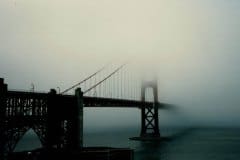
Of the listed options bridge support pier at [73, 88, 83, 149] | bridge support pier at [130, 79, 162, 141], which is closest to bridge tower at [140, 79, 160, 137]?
bridge support pier at [130, 79, 162, 141]

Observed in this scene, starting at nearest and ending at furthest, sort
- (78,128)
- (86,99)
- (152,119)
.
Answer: (78,128) → (86,99) → (152,119)

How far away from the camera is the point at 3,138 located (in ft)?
100

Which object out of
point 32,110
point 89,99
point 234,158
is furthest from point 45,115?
point 234,158

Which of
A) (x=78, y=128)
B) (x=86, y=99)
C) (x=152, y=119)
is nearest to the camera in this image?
(x=78, y=128)

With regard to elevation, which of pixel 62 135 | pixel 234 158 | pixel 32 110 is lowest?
pixel 234 158

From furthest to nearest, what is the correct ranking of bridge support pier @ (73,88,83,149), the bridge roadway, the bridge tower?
1. the bridge tower
2. bridge support pier @ (73,88,83,149)
3. the bridge roadway

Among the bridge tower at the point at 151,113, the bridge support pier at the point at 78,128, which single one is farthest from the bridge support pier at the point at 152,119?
the bridge support pier at the point at 78,128

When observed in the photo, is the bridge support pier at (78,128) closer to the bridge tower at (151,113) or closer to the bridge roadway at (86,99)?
the bridge roadway at (86,99)

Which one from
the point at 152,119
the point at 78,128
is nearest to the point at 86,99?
the point at 78,128

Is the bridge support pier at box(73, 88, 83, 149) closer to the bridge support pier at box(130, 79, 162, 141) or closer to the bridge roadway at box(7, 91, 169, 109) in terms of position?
the bridge roadway at box(7, 91, 169, 109)

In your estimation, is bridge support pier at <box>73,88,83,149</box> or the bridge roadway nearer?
the bridge roadway

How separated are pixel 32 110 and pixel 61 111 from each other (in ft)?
15.1

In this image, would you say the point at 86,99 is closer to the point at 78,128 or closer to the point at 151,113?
the point at 78,128

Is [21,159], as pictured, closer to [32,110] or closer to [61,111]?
[32,110]
